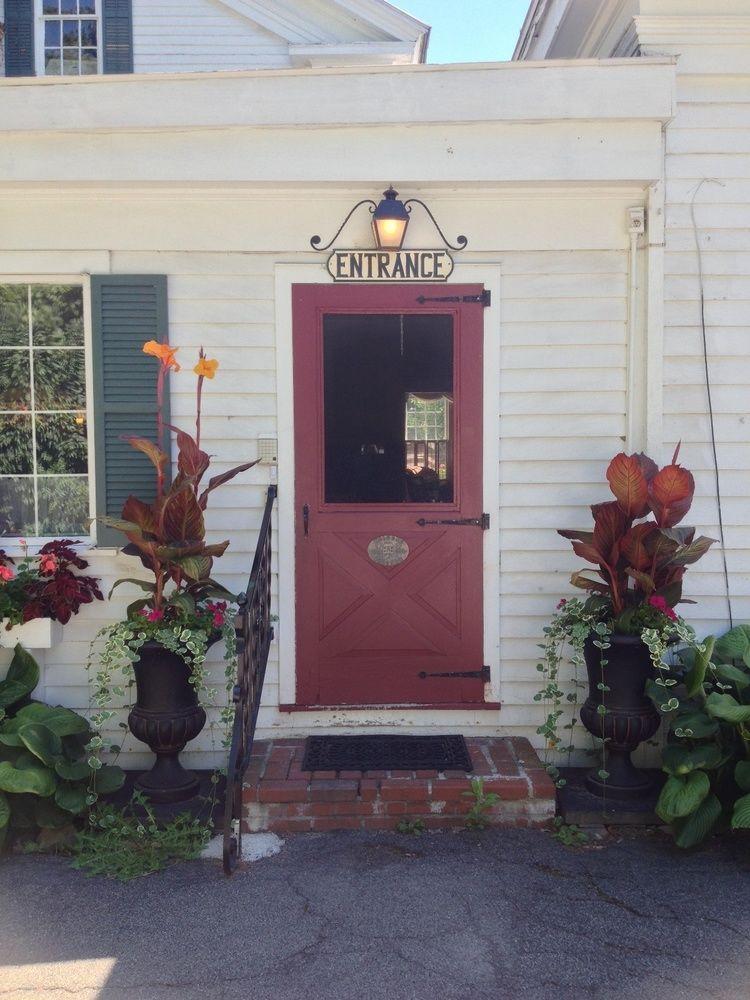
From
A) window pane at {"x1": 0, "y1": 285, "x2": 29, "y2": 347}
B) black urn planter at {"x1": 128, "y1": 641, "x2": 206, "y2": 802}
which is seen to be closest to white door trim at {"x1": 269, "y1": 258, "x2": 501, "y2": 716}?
black urn planter at {"x1": 128, "y1": 641, "x2": 206, "y2": 802}

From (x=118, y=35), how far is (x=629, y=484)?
7.77 meters

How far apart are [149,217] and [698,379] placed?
2.85 meters

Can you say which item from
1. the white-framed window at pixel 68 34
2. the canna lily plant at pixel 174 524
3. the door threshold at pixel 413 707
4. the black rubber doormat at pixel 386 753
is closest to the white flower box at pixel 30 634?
the canna lily plant at pixel 174 524

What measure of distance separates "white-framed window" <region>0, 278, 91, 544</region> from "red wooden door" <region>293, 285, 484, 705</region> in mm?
1139

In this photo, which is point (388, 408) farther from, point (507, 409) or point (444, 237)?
point (444, 237)

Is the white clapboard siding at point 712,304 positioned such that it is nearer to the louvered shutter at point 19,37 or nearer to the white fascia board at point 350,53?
the white fascia board at point 350,53

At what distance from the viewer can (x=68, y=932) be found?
127 inches

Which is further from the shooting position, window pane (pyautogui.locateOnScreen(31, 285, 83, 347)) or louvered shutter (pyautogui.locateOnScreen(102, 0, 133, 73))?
louvered shutter (pyautogui.locateOnScreen(102, 0, 133, 73))

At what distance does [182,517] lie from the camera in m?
4.08

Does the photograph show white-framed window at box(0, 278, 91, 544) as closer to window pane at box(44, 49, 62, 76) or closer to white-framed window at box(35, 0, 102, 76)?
white-framed window at box(35, 0, 102, 76)

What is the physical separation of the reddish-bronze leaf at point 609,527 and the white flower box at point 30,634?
2.63 metres

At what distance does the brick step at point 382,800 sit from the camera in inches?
154

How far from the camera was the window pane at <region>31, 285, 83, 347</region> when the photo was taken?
4566mm

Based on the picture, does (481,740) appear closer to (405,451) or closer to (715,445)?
(405,451)
